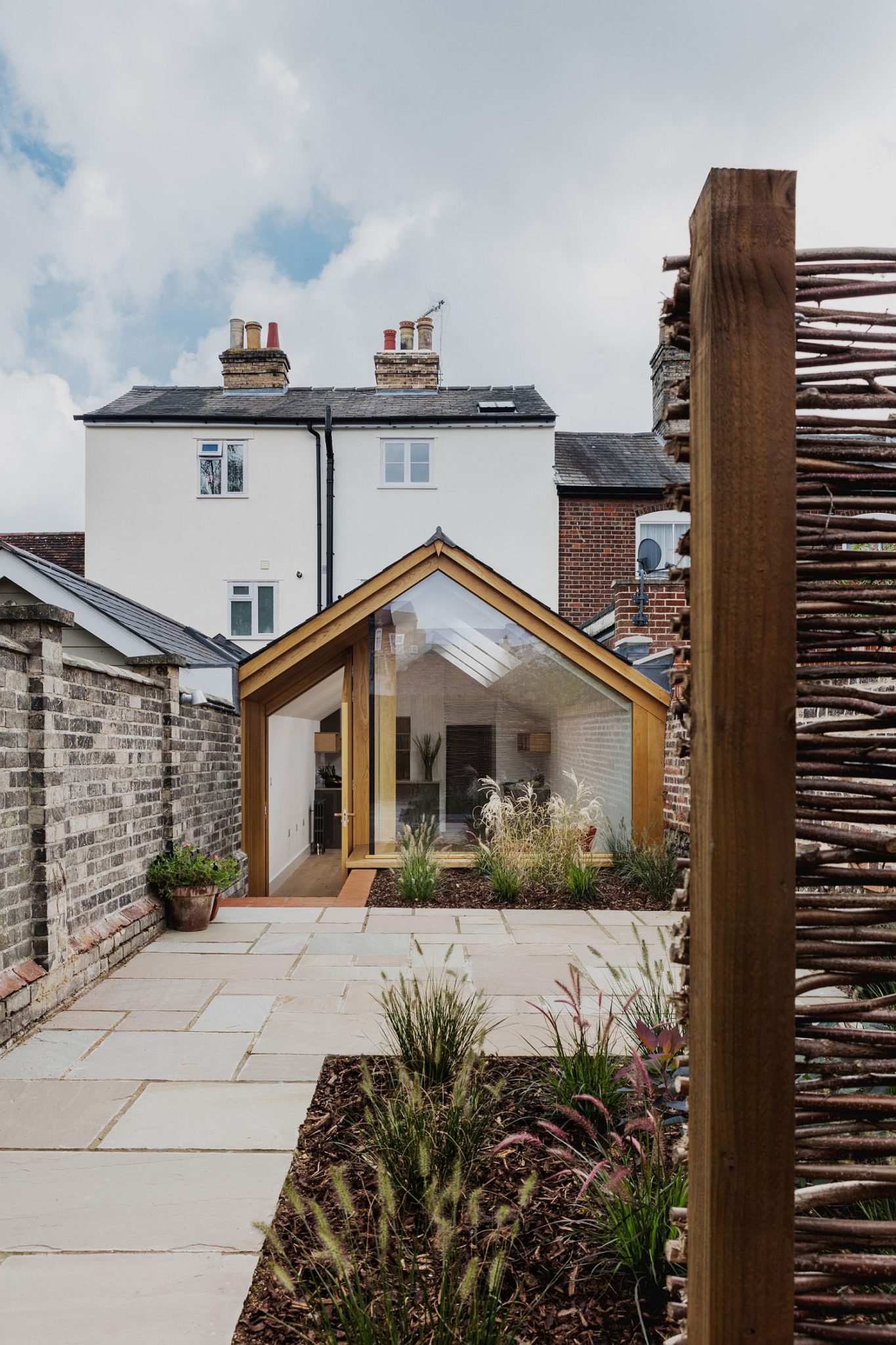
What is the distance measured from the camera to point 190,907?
19.5 ft

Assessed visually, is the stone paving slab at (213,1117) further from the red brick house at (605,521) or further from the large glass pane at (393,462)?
the large glass pane at (393,462)

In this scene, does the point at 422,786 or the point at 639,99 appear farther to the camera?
the point at 422,786

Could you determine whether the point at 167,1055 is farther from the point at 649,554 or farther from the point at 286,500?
the point at 286,500

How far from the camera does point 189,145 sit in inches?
371

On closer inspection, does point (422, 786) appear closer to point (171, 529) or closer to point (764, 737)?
point (764, 737)

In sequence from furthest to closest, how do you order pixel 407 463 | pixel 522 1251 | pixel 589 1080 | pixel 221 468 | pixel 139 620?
pixel 407 463 → pixel 221 468 → pixel 139 620 → pixel 589 1080 → pixel 522 1251

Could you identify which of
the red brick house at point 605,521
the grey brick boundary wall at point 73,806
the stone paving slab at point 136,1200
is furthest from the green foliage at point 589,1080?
the red brick house at point 605,521

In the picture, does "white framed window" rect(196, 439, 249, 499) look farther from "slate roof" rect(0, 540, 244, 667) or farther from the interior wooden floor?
the interior wooden floor

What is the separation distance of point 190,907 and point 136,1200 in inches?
143

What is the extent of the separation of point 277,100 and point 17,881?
764 centimetres

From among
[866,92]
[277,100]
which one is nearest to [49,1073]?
[866,92]

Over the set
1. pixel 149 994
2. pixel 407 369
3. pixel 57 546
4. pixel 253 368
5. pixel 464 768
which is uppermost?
pixel 407 369

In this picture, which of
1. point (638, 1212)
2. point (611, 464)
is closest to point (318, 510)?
point (611, 464)

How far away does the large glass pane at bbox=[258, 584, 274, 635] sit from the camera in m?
15.1
